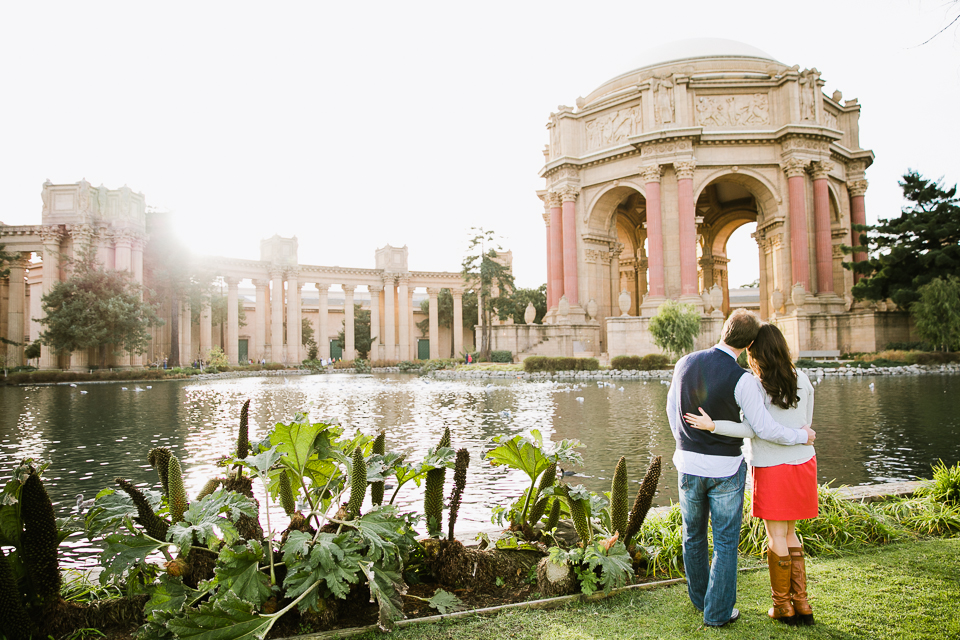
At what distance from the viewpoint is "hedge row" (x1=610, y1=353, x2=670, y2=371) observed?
2866 cm

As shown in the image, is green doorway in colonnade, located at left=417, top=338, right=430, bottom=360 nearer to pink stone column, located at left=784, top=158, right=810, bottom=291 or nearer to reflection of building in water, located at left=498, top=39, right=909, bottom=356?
reflection of building in water, located at left=498, top=39, right=909, bottom=356

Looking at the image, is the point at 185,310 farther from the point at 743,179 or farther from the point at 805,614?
the point at 805,614

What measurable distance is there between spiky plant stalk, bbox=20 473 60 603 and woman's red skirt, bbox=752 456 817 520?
3.82 metres

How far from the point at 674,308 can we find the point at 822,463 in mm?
21680

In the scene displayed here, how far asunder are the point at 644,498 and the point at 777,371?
3.65 feet

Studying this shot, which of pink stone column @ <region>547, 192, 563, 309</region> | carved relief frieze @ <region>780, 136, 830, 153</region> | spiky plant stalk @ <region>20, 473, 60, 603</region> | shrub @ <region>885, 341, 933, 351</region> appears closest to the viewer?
spiky plant stalk @ <region>20, 473, 60, 603</region>

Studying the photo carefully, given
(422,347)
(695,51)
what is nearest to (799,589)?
(695,51)

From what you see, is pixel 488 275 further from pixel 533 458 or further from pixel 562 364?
pixel 533 458

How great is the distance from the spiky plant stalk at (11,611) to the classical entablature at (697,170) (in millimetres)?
34679

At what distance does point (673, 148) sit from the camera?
3684cm

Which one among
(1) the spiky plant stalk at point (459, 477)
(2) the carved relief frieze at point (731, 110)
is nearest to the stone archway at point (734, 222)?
(2) the carved relief frieze at point (731, 110)

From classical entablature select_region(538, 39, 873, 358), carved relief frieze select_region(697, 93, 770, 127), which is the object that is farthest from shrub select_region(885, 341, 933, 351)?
carved relief frieze select_region(697, 93, 770, 127)

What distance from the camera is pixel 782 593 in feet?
10.6

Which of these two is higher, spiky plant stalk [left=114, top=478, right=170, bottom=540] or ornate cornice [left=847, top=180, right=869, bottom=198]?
ornate cornice [left=847, top=180, right=869, bottom=198]
